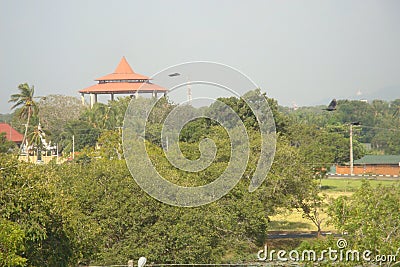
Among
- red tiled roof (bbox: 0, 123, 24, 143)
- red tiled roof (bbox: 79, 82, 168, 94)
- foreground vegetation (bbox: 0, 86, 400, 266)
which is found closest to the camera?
foreground vegetation (bbox: 0, 86, 400, 266)

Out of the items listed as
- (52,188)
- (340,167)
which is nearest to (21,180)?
(52,188)

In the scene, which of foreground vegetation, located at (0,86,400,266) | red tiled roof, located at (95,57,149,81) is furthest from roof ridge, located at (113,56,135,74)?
foreground vegetation, located at (0,86,400,266)

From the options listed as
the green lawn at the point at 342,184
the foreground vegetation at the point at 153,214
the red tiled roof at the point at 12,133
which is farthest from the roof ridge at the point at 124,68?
the foreground vegetation at the point at 153,214

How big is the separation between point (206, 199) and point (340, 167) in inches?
1631

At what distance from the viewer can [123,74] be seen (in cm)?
7781

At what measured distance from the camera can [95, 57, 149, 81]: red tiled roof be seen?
3002 inches

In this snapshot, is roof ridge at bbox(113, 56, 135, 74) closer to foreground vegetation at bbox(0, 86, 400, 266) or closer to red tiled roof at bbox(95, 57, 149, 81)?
red tiled roof at bbox(95, 57, 149, 81)

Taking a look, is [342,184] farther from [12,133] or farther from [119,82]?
[119,82]

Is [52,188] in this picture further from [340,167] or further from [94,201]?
[340,167]

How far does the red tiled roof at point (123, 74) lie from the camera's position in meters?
76.2

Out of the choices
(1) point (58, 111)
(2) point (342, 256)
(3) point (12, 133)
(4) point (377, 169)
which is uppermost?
(1) point (58, 111)

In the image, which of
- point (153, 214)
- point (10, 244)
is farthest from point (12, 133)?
point (10, 244)

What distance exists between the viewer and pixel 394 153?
6719 centimetres

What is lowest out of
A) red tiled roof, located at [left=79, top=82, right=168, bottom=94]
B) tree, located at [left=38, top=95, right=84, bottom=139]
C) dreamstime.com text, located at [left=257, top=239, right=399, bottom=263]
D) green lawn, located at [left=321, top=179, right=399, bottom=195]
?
green lawn, located at [left=321, top=179, right=399, bottom=195]
